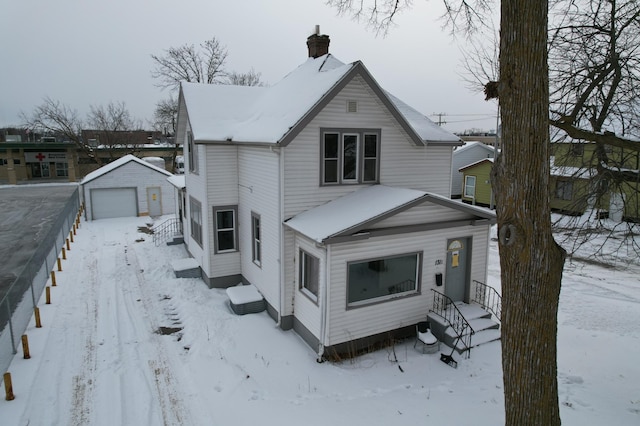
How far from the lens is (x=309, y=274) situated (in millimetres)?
11125

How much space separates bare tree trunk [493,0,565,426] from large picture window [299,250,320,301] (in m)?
5.45

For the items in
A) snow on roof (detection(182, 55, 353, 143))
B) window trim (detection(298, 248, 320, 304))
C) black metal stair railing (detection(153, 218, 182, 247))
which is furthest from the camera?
black metal stair railing (detection(153, 218, 182, 247))

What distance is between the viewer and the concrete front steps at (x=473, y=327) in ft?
34.8

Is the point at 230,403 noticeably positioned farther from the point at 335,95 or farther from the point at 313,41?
the point at 313,41

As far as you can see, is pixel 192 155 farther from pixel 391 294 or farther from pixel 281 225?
pixel 391 294

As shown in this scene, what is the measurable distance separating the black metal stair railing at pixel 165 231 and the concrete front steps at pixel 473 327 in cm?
1575

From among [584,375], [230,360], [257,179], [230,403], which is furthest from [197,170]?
[584,375]

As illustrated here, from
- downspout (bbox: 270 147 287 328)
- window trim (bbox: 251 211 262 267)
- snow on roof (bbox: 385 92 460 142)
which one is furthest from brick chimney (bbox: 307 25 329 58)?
window trim (bbox: 251 211 262 267)

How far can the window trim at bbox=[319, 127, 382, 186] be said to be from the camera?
11.7 metres

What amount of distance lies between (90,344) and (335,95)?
31.6 feet

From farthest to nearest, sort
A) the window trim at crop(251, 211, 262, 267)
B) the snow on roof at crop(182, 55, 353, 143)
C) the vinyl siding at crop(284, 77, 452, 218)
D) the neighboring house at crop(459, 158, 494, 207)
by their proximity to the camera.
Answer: the neighboring house at crop(459, 158, 494, 207)
the window trim at crop(251, 211, 262, 267)
the snow on roof at crop(182, 55, 353, 143)
the vinyl siding at crop(284, 77, 452, 218)

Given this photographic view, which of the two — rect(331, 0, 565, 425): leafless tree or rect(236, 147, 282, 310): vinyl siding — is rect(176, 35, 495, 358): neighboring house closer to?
rect(236, 147, 282, 310): vinyl siding

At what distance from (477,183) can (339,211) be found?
83.1 feet

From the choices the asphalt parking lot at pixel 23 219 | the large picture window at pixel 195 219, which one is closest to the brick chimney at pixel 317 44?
the large picture window at pixel 195 219
